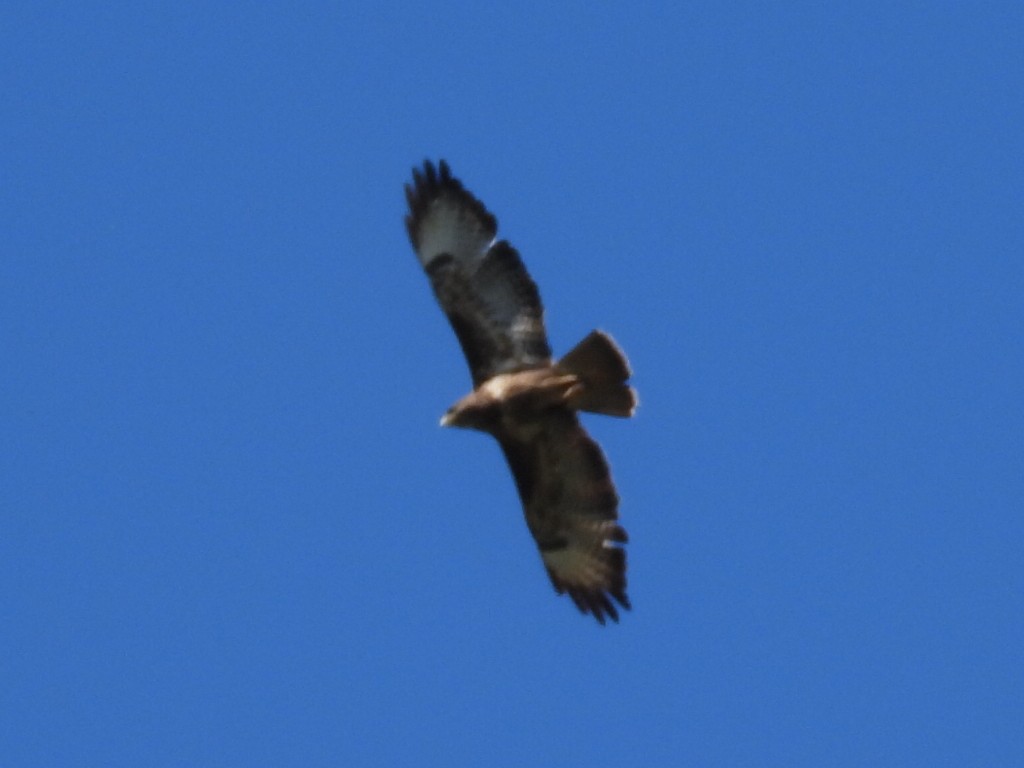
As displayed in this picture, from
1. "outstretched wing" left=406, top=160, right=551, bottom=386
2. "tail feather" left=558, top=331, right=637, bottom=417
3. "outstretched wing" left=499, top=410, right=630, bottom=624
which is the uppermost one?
"outstretched wing" left=406, top=160, right=551, bottom=386

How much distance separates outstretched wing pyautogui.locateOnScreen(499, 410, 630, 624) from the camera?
37.1ft

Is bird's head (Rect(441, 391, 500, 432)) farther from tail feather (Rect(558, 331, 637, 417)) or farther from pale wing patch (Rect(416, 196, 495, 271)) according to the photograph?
pale wing patch (Rect(416, 196, 495, 271))

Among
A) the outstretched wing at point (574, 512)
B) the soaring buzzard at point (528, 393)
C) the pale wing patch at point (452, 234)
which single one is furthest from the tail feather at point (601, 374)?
the pale wing patch at point (452, 234)

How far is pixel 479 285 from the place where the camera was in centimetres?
1137

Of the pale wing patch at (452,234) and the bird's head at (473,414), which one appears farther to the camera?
the pale wing patch at (452,234)

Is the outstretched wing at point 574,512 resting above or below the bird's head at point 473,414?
below

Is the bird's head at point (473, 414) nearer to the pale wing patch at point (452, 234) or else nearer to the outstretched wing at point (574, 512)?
the outstretched wing at point (574, 512)

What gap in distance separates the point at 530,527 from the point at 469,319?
1.39 meters

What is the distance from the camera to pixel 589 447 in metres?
11.2

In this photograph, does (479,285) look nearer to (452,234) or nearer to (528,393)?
(452,234)

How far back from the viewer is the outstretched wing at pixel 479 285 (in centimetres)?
1127

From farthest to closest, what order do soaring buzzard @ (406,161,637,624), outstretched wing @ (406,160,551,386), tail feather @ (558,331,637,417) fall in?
1. outstretched wing @ (406,160,551,386)
2. soaring buzzard @ (406,161,637,624)
3. tail feather @ (558,331,637,417)

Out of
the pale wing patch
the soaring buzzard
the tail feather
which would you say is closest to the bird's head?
the soaring buzzard

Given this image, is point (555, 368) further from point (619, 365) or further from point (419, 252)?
point (419, 252)
